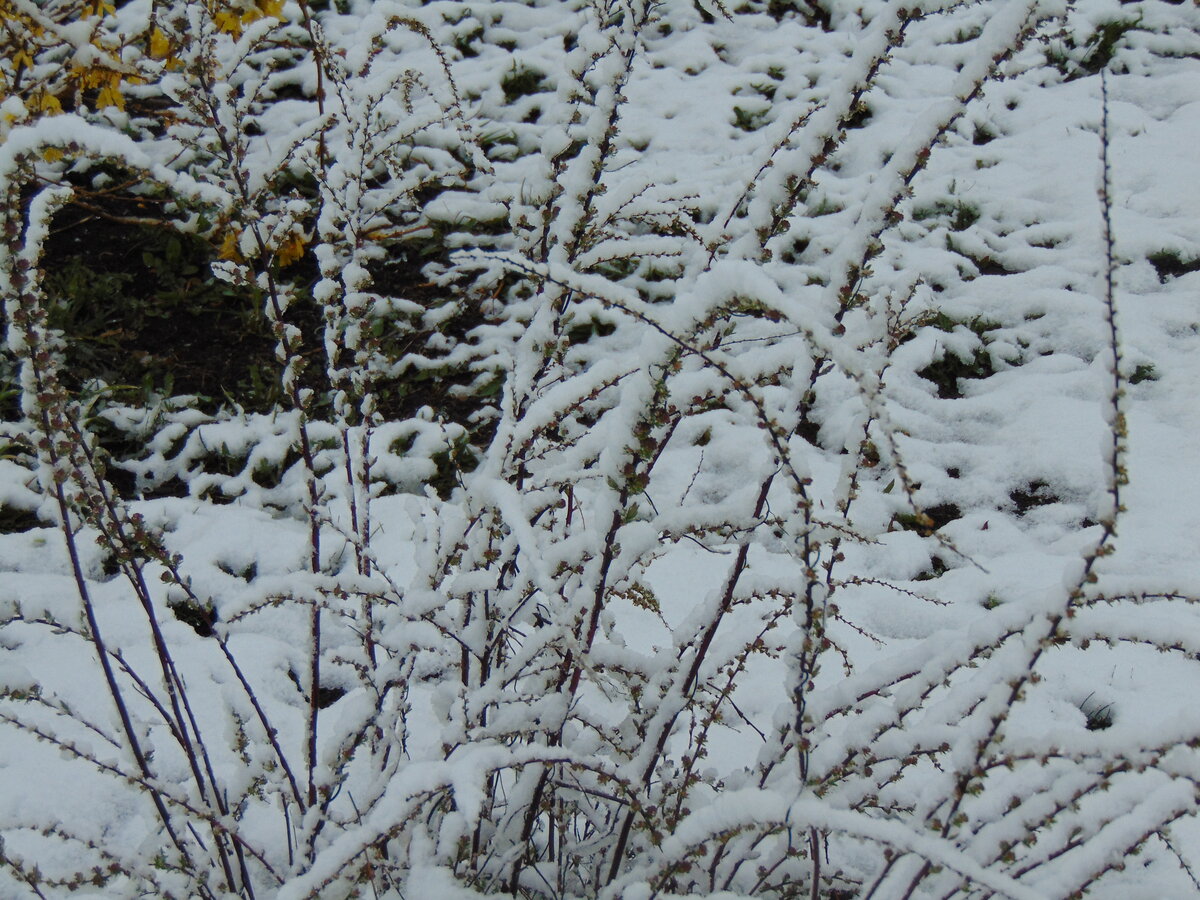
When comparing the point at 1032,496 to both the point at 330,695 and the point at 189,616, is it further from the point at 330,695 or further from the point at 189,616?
the point at 189,616

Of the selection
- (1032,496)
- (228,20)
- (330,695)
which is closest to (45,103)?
(228,20)

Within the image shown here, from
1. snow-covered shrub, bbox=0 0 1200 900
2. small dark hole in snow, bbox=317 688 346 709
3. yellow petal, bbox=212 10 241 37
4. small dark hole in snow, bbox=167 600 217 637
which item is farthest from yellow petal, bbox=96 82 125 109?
small dark hole in snow, bbox=317 688 346 709

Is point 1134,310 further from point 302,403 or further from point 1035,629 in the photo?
point 302,403

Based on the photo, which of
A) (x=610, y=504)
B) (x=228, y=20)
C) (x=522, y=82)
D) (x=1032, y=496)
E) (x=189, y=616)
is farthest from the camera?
(x=522, y=82)

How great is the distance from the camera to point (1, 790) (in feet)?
5.02

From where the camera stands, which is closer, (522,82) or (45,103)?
(45,103)

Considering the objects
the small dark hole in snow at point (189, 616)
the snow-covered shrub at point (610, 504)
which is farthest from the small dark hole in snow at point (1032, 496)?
the small dark hole in snow at point (189, 616)

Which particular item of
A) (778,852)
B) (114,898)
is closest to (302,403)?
(114,898)

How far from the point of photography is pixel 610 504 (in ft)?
2.81

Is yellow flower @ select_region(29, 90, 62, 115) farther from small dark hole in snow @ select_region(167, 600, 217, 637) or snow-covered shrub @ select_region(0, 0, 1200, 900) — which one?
small dark hole in snow @ select_region(167, 600, 217, 637)

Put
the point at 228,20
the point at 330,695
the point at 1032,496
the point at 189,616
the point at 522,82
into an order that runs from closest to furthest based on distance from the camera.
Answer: the point at 228,20, the point at 330,695, the point at 189,616, the point at 1032,496, the point at 522,82

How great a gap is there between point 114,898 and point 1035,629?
122cm

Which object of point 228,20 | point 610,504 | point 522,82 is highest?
point 522,82

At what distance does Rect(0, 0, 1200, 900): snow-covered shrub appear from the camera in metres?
0.82
